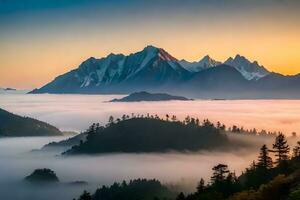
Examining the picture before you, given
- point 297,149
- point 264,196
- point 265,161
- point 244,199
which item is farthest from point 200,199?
point 297,149

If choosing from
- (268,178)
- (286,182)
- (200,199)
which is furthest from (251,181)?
(286,182)

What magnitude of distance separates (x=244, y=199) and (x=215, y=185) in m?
57.1

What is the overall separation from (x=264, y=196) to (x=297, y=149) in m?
109

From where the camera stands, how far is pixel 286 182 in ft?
313

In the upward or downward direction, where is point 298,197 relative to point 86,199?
upward

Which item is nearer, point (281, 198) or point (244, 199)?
point (281, 198)

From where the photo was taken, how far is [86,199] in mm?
167125

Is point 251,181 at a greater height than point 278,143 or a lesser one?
lesser

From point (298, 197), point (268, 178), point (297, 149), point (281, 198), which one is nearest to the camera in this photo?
point (298, 197)

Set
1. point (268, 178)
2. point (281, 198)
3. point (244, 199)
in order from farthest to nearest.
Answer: point (268, 178)
point (244, 199)
point (281, 198)

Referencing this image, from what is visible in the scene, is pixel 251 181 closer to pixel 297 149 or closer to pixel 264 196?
pixel 297 149

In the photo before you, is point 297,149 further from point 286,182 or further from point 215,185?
point 286,182

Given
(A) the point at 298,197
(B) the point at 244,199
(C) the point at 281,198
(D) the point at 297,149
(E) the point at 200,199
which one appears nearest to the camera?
(A) the point at 298,197

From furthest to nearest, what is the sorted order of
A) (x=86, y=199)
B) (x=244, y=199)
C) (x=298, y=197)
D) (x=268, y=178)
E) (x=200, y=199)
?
(x=86, y=199) < (x=268, y=178) < (x=200, y=199) < (x=244, y=199) < (x=298, y=197)
